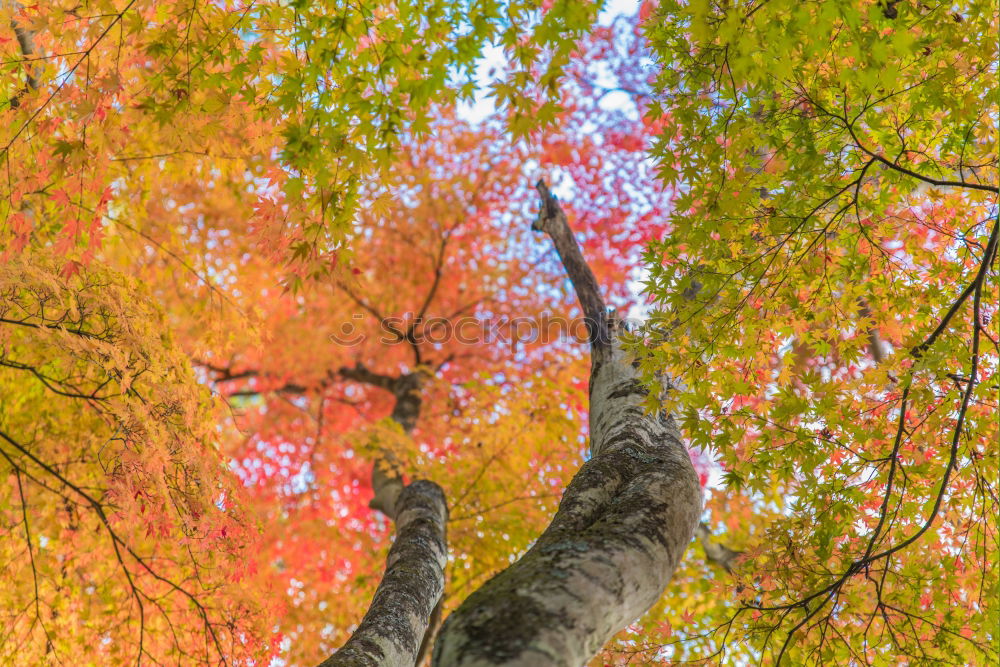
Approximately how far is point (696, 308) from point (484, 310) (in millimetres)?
8953

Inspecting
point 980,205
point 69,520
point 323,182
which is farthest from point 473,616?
point 69,520

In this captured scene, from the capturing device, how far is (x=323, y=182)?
283 centimetres

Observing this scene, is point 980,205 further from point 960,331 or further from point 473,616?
point 473,616

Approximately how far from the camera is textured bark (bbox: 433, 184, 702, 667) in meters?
1.89

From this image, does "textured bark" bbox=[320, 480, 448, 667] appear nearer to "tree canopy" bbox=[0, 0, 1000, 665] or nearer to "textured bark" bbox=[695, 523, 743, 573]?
"tree canopy" bbox=[0, 0, 1000, 665]

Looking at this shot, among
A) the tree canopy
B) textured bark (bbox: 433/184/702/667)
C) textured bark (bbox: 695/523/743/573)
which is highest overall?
textured bark (bbox: 695/523/743/573)

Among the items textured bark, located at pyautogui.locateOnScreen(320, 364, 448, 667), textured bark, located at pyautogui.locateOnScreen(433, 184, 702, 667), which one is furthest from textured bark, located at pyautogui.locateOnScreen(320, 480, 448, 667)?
textured bark, located at pyautogui.locateOnScreen(433, 184, 702, 667)
